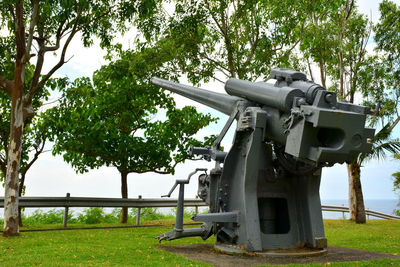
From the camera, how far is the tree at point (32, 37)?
10430mm

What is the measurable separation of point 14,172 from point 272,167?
675 cm

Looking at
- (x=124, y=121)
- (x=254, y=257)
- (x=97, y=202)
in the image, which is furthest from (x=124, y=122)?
(x=254, y=257)

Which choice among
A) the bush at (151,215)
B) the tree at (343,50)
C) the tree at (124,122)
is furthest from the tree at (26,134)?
the tree at (343,50)

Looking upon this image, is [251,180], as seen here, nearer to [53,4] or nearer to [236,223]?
[236,223]

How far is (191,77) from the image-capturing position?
706 inches

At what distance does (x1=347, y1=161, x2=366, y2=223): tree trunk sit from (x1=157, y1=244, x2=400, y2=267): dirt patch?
31.7 ft

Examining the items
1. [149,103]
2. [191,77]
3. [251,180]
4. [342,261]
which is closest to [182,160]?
[149,103]

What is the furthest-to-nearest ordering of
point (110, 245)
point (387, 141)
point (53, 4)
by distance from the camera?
point (387, 141)
point (53, 4)
point (110, 245)

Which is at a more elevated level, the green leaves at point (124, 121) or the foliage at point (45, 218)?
the green leaves at point (124, 121)

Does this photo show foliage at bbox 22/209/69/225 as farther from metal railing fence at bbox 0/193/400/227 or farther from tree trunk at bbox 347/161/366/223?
tree trunk at bbox 347/161/366/223

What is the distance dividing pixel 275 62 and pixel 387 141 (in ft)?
19.6

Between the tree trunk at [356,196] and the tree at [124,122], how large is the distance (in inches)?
280

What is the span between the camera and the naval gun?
650 cm

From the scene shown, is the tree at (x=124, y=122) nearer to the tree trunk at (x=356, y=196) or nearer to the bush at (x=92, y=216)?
the bush at (x=92, y=216)
